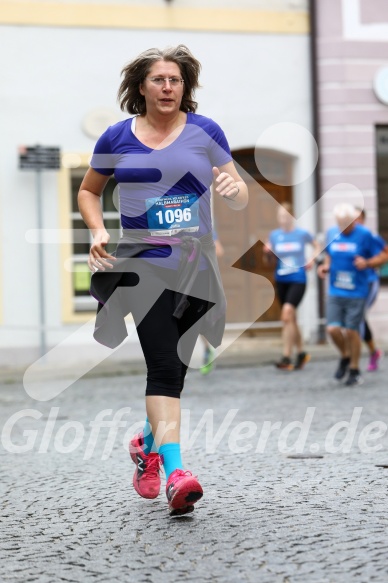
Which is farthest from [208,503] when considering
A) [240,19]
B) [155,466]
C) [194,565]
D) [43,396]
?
[240,19]

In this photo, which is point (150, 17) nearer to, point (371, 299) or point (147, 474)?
point (371, 299)

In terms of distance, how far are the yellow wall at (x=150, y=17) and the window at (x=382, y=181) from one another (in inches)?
72.1

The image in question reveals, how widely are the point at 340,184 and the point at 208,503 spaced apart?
12.5 metres

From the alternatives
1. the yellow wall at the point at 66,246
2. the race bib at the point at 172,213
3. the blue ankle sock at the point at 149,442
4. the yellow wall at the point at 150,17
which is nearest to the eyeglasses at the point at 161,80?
the race bib at the point at 172,213

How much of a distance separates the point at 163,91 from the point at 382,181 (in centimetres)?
1280

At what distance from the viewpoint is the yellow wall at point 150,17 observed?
51.1 ft

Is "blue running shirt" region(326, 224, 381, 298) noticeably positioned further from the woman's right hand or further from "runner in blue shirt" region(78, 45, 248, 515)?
the woman's right hand

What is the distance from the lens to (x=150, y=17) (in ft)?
53.0

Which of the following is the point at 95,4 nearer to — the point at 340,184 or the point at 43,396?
the point at 340,184

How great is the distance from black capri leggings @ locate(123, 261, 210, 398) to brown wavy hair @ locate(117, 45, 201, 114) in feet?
2.33

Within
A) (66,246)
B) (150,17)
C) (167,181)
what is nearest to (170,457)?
(167,181)

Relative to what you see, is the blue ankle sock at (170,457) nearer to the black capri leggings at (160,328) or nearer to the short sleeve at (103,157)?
the black capri leggings at (160,328)

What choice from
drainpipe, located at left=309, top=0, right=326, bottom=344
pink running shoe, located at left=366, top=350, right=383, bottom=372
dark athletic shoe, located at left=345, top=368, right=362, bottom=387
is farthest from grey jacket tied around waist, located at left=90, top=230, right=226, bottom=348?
drainpipe, located at left=309, top=0, right=326, bottom=344

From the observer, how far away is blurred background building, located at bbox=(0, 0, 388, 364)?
15.6m
